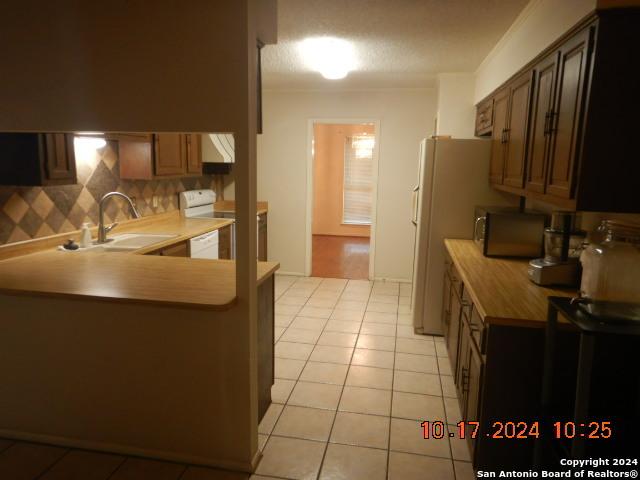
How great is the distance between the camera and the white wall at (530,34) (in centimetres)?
207

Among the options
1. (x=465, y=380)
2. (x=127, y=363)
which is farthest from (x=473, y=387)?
(x=127, y=363)

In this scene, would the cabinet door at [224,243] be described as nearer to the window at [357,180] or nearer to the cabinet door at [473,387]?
the cabinet door at [473,387]

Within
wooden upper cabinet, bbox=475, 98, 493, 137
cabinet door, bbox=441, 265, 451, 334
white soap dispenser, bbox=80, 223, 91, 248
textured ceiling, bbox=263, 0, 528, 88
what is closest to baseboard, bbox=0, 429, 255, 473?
white soap dispenser, bbox=80, 223, 91, 248

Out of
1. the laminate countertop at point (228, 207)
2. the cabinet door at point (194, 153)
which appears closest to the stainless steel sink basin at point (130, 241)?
the cabinet door at point (194, 153)

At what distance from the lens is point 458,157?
359cm

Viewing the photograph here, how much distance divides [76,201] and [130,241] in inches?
19.7

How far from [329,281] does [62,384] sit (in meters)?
3.68

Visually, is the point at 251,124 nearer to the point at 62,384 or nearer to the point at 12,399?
the point at 62,384

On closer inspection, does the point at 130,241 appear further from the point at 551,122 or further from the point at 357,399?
the point at 551,122

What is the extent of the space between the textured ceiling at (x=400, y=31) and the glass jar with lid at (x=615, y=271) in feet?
5.59

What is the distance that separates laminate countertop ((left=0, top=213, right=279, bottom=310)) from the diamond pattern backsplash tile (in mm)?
208

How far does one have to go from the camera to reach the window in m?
8.51

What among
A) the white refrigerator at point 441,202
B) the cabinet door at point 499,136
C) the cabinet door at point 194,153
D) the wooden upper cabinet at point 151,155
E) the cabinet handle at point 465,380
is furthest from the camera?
the cabinet door at point 194,153

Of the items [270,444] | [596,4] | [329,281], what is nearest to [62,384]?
[270,444]
